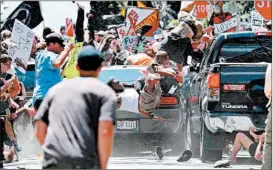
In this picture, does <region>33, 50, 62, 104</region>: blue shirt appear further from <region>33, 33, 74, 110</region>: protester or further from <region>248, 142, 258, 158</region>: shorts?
<region>248, 142, 258, 158</region>: shorts

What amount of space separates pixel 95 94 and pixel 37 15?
44.0ft

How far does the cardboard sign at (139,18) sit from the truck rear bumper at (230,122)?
1152 centimetres

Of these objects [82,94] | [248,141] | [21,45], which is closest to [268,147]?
[248,141]

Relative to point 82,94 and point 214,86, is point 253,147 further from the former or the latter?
point 82,94

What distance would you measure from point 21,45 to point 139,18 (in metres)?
8.23

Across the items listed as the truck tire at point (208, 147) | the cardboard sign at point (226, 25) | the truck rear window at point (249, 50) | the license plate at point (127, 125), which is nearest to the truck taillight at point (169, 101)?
the license plate at point (127, 125)

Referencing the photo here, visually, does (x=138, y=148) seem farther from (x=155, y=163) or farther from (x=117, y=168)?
(x=117, y=168)

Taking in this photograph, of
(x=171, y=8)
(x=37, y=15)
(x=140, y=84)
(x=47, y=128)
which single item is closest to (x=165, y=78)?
(x=140, y=84)

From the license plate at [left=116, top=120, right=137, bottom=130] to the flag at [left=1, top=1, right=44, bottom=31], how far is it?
606cm

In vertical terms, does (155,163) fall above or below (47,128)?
below

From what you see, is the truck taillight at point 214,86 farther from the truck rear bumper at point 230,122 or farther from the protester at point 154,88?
the protester at point 154,88

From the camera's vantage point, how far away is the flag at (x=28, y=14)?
1983cm

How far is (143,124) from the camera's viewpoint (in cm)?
1430

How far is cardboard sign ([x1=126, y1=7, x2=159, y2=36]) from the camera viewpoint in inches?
939
